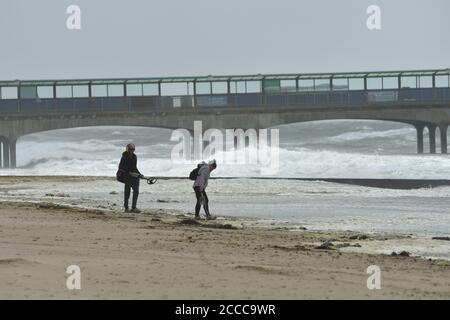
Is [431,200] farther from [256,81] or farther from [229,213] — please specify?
[256,81]

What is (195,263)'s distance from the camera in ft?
41.0

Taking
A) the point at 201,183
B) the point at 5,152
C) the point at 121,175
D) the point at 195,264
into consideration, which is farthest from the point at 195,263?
the point at 5,152

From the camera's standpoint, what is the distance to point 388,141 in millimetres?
110250

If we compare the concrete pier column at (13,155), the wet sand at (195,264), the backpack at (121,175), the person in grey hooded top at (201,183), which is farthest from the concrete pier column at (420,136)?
the wet sand at (195,264)

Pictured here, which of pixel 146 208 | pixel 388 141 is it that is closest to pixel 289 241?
pixel 146 208

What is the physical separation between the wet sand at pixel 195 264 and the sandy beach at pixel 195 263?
1 centimetres

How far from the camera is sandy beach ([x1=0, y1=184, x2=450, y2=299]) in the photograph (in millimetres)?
10289

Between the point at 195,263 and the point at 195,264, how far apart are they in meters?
0.10

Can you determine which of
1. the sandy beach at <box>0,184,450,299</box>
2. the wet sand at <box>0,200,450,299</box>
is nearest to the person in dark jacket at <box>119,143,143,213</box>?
the sandy beach at <box>0,184,450,299</box>

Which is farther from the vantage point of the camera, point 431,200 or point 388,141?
point 388,141

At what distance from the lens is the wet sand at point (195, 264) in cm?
1029

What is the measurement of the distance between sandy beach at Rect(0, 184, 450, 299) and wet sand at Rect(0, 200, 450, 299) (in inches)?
0.4
